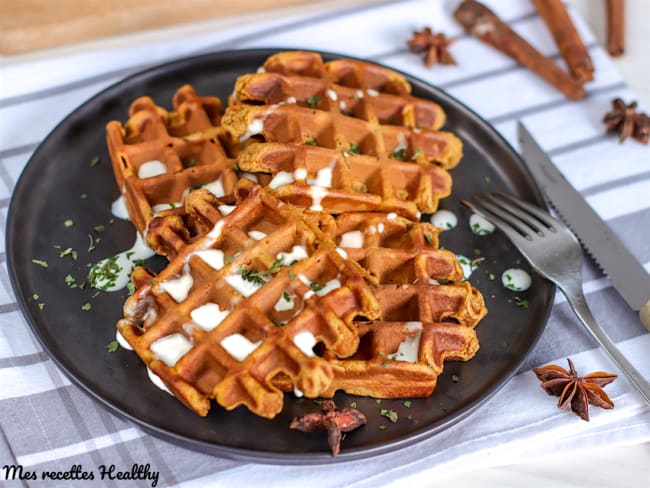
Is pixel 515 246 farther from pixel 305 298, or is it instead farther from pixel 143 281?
pixel 143 281

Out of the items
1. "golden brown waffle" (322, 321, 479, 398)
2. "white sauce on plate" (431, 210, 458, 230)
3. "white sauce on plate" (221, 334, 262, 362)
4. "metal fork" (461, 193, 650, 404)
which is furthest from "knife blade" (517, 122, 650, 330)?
"white sauce on plate" (221, 334, 262, 362)

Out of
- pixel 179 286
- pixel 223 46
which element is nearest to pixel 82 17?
pixel 223 46

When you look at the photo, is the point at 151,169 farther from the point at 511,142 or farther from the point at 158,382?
the point at 511,142

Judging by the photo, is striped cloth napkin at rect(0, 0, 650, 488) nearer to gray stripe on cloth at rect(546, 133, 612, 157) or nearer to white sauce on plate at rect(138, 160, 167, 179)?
gray stripe on cloth at rect(546, 133, 612, 157)

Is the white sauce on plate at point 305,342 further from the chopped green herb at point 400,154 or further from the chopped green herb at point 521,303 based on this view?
the chopped green herb at point 400,154

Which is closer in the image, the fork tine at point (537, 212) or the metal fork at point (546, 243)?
the metal fork at point (546, 243)

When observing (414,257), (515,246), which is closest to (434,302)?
(414,257)

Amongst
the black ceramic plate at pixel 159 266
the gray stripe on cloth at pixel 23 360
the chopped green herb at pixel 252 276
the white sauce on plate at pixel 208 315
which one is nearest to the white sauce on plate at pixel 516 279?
the black ceramic plate at pixel 159 266
